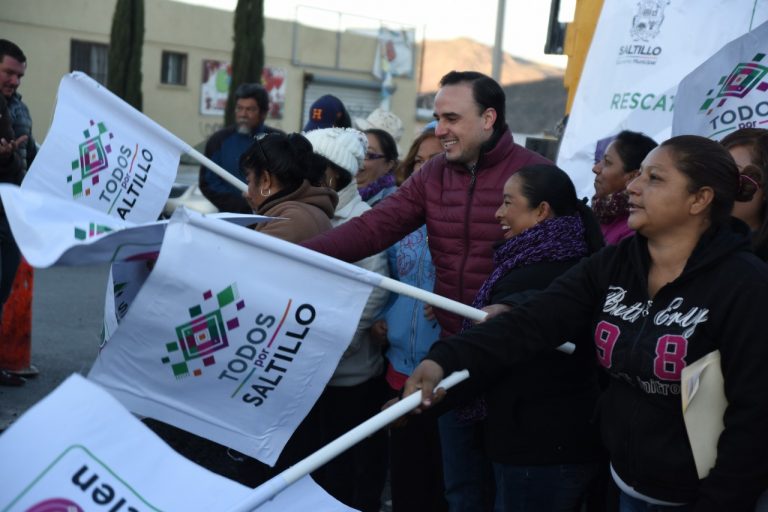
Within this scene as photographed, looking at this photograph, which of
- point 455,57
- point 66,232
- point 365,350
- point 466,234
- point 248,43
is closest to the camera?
point 66,232

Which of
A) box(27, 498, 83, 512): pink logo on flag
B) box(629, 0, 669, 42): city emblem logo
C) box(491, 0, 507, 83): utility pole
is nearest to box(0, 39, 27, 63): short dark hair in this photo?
box(629, 0, 669, 42): city emblem logo

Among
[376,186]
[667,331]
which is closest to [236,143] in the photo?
[376,186]

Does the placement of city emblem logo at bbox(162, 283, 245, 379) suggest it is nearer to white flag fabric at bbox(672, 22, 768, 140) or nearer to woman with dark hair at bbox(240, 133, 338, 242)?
woman with dark hair at bbox(240, 133, 338, 242)

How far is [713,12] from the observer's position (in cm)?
574

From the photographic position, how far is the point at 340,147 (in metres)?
4.88

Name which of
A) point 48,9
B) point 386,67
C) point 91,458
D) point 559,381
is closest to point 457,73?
point 559,381

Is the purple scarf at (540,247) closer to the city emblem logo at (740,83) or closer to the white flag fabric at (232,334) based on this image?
the white flag fabric at (232,334)

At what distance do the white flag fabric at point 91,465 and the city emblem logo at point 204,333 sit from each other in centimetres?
33

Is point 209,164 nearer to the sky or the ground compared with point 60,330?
nearer to the sky

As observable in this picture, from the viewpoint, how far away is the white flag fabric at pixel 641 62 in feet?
18.8

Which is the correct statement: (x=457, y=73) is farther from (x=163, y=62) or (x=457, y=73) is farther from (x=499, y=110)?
(x=163, y=62)

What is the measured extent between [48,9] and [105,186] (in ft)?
89.8

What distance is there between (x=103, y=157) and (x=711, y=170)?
2.30 meters

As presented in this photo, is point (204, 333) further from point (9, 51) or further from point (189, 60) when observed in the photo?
point (189, 60)
